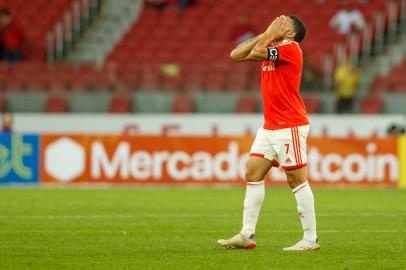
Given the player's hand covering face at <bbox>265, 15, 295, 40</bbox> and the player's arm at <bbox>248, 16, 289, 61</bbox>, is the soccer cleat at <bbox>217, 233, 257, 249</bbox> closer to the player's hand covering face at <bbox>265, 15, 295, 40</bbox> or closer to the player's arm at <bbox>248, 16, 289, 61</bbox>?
the player's arm at <bbox>248, 16, 289, 61</bbox>

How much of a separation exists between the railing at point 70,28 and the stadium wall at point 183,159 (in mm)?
7599

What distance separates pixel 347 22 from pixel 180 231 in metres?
17.6

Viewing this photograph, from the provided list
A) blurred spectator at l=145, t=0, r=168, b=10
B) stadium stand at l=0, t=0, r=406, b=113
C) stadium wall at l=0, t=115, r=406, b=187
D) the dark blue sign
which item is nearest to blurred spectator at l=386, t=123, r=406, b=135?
stadium stand at l=0, t=0, r=406, b=113

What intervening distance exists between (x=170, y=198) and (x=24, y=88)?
32.0ft

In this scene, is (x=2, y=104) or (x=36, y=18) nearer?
(x=2, y=104)

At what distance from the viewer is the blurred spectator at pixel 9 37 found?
29.2 m

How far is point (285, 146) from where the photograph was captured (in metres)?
11.0

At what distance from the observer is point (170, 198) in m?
19.3

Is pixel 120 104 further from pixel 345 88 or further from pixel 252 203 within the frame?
pixel 252 203

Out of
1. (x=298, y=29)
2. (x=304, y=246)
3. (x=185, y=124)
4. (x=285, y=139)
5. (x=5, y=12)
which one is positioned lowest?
(x=304, y=246)

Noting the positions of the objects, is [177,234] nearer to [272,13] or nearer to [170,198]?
[170,198]

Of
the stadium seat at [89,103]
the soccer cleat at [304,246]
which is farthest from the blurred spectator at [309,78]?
the soccer cleat at [304,246]

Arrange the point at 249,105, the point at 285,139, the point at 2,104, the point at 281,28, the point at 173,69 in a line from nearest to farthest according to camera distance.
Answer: the point at 281,28 < the point at 285,139 < the point at 249,105 < the point at 2,104 < the point at 173,69

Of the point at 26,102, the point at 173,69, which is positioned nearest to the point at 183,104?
the point at 173,69
